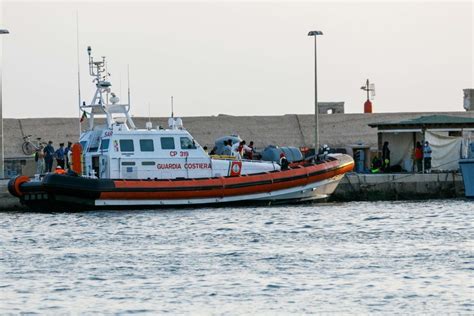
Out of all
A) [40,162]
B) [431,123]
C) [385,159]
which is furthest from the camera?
[385,159]

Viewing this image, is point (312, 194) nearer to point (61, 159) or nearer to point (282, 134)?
point (61, 159)

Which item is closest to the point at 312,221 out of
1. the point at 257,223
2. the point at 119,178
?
the point at 257,223

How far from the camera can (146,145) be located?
36500 millimetres

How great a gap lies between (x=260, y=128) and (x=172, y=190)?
63.2 feet

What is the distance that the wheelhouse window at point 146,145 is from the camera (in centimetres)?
3644

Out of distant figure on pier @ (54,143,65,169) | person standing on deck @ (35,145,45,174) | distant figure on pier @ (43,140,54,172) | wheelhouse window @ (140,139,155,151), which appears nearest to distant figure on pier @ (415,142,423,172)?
wheelhouse window @ (140,139,155,151)

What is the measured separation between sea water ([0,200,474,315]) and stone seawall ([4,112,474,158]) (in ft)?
52.9

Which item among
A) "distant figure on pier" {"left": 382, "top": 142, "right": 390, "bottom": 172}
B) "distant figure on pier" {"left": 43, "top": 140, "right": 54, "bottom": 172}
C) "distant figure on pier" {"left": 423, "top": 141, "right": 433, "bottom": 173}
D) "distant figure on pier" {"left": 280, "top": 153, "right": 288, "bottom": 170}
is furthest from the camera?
"distant figure on pier" {"left": 382, "top": 142, "right": 390, "bottom": 172}

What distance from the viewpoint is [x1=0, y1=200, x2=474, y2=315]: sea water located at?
19.9m

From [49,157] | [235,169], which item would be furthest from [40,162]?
[235,169]

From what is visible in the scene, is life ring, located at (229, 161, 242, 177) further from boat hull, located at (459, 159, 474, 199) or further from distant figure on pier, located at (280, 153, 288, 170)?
boat hull, located at (459, 159, 474, 199)

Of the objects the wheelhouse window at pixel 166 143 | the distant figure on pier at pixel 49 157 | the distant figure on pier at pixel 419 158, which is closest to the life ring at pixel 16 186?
the wheelhouse window at pixel 166 143

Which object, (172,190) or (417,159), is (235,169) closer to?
(172,190)

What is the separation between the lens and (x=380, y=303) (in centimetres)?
1973
